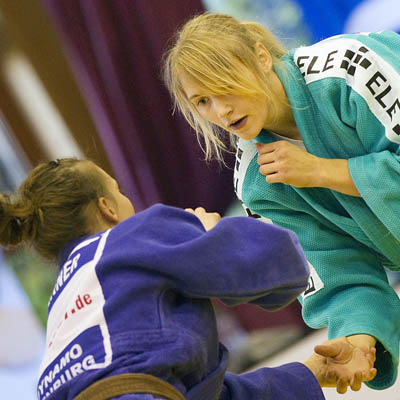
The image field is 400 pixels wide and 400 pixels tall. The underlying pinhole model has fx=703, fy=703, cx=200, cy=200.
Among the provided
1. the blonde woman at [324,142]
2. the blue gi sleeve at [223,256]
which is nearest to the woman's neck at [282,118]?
the blonde woman at [324,142]

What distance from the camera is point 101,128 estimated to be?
1624 mm

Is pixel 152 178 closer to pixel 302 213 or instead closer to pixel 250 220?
pixel 302 213

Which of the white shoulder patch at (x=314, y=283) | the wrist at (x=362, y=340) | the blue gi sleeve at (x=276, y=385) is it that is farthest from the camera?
the white shoulder patch at (x=314, y=283)

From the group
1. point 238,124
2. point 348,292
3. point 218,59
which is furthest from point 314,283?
point 218,59

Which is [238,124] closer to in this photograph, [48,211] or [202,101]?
[202,101]

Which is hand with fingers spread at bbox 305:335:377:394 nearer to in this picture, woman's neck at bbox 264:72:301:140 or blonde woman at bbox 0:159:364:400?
blonde woman at bbox 0:159:364:400

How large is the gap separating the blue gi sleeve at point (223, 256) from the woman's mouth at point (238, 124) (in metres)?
0.27

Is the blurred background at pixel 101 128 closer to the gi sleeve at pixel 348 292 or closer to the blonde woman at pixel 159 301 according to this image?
the gi sleeve at pixel 348 292

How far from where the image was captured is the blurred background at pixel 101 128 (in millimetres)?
1547

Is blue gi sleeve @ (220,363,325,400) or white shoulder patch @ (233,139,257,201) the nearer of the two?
blue gi sleeve @ (220,363,325,400)

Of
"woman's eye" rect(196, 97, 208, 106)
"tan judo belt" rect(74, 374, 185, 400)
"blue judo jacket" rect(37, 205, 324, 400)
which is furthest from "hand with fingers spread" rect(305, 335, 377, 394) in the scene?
"woman's eye" rect(196, 97, 208, 106)

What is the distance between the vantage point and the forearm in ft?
3.51

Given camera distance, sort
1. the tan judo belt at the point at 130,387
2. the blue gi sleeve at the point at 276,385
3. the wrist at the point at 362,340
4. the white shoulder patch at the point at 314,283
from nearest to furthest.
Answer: the tan judo belt at the point at 130,387, the blue gi sleeve at the point at 276,385, the wrist at the point at 362,340, the white shoulder patch at the point at 314,283

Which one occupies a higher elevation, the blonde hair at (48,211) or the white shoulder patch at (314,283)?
the blonde hair at (48,211)
